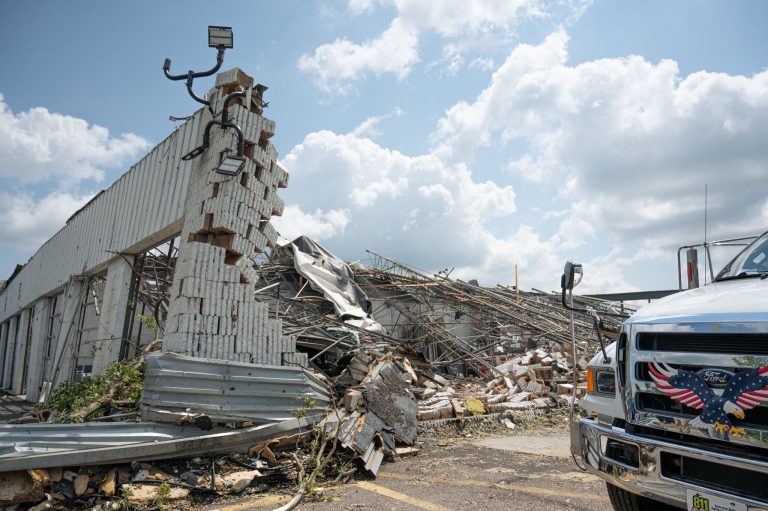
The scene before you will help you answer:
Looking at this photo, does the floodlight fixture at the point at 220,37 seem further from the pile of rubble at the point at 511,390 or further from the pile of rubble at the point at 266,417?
the pile of rubble at the point at 511,390

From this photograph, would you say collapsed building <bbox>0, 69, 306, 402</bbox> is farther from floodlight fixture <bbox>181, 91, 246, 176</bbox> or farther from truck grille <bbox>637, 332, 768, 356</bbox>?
truck grille <bbox>637, 332, 768, 356</bbox>

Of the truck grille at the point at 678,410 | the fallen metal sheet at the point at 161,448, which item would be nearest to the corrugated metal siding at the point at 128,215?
the fallen metal sheet at the point at 161,448

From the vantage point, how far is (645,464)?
10.6 feet

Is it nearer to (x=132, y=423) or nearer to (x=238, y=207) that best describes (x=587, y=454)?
(x=132, y=423)

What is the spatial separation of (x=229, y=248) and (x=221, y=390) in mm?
1861

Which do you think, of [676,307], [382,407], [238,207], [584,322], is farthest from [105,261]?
[584,322]

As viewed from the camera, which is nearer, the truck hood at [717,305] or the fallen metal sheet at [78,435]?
the truck hood at [717,305]

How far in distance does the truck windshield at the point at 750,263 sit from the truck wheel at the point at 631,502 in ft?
6.04

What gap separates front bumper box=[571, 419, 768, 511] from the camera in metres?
2.87

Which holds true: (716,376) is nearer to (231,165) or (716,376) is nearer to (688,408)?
(688,408)

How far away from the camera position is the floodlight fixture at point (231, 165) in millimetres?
6930

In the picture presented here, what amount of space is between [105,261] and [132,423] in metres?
6.15

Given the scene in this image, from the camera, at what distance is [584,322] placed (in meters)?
18.4

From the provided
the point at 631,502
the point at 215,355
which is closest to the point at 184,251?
the point at 215,355
